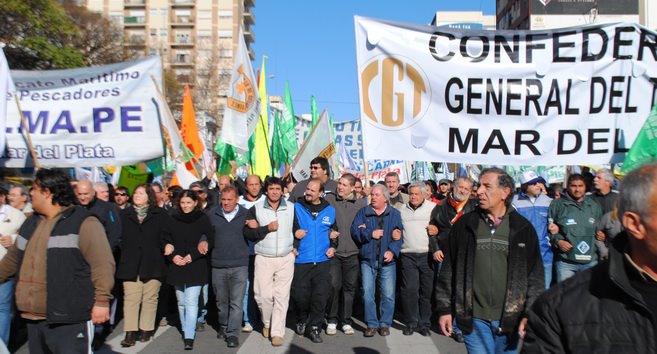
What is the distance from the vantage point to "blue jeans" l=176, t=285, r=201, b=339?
6.88m

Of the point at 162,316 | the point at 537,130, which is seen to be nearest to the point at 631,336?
the point at 537,130

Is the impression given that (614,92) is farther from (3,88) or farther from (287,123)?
(287,123)

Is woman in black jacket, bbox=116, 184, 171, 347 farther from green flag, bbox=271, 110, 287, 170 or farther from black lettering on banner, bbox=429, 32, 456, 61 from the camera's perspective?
green flag, bbox=271, 110, 287, 170

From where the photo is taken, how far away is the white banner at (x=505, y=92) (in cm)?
576

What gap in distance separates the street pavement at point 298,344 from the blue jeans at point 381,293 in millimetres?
209

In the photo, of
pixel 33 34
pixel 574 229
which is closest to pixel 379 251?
pixel 574 229

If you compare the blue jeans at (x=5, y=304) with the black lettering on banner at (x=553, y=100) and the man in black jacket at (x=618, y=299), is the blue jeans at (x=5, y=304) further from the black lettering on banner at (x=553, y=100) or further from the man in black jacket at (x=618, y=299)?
the black lettering on banner at (x=553, y=100)

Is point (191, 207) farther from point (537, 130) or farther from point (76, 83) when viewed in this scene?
point (537, 130)

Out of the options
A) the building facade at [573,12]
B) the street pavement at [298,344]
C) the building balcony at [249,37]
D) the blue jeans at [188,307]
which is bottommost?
the street pavement at [298,344]

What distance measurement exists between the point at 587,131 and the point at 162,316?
5.92 metres

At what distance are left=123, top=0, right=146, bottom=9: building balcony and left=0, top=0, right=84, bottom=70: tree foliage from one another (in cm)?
5632

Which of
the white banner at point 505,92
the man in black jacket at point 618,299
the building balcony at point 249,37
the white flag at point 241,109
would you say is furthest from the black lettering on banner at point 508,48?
the building balcony at point 249,37

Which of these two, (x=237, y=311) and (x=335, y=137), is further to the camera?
(x=335, y=137)

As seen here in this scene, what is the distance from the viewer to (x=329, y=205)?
24.6 feet
